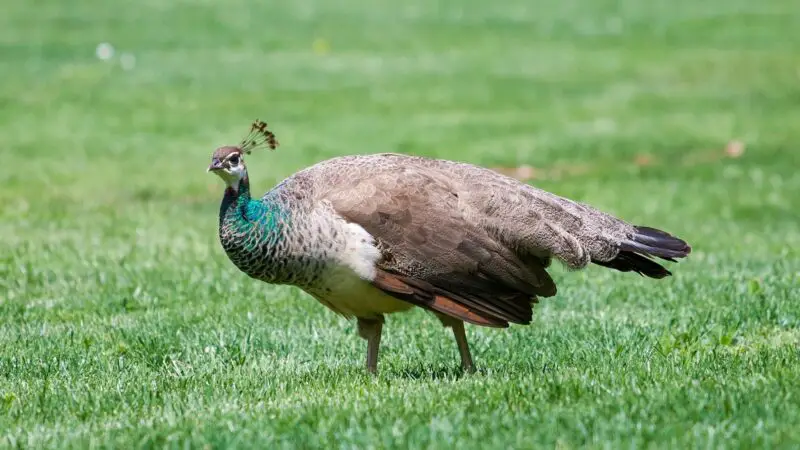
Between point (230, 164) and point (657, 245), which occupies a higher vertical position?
point (657, 245)

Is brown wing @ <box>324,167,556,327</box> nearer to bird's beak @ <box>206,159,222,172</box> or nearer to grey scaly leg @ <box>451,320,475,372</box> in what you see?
grey scaly leg @ <box>451,320,475,372</box>

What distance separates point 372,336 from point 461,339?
477 mm

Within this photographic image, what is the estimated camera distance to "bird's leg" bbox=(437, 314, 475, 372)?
22.7 feet

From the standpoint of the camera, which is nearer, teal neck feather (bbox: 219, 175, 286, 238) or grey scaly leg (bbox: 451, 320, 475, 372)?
teal neck feather (bbox: 219, 175, 286, 238)

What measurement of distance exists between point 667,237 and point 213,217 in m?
8.13

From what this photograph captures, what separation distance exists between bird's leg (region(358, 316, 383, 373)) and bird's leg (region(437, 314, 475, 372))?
0.36 meters

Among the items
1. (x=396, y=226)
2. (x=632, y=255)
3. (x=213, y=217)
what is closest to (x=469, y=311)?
(x=396, y=226)

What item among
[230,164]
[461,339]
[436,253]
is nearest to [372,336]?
[461,339]

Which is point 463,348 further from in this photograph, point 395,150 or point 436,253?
point 395,150

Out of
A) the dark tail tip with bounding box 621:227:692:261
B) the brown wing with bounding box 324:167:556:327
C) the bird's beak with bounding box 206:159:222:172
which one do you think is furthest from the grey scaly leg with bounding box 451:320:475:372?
the bird's beak with bounding box 206:159:222:172

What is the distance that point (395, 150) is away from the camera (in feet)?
61.2

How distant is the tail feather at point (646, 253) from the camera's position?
23.5 ft

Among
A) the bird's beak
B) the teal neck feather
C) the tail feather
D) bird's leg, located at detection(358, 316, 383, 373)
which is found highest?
the tail feather

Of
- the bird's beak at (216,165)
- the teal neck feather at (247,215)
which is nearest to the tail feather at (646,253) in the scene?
the teal neck feather at (247,215)
